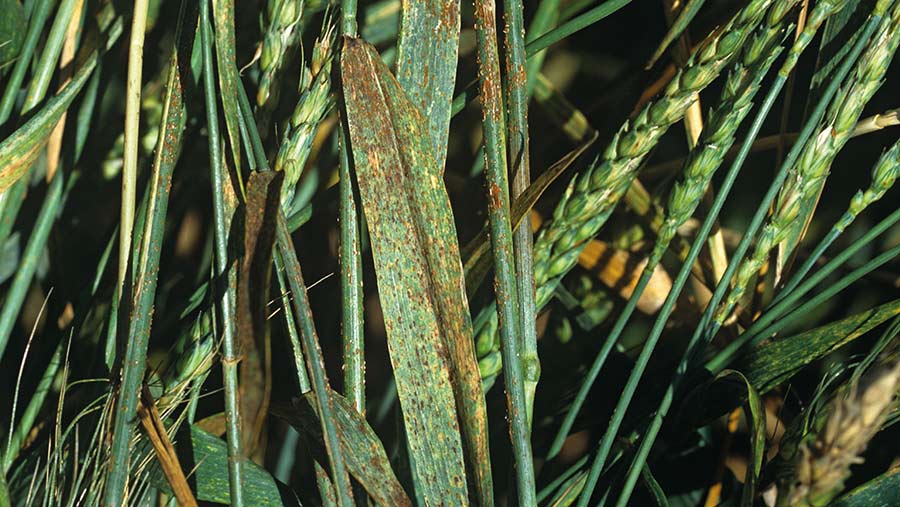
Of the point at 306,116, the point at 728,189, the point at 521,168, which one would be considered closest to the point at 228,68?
the point at 306,116

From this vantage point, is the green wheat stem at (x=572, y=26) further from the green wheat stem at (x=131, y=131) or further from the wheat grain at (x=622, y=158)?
the green wheat stem at (x=131, y=131)

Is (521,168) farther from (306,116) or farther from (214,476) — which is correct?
(214,476)

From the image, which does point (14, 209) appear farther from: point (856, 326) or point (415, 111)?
point (856, 326)

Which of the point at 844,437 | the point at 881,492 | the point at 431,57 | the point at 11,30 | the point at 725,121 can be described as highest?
the point at 11,30

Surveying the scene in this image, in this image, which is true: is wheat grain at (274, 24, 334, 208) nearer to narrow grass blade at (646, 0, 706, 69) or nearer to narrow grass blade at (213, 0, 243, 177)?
narrow grass blade at (213, 0, 243, 177)


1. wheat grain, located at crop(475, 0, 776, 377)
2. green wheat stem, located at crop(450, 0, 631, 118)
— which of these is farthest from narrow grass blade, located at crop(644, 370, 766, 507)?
green wheat stem, located at crop(450, 0, 631, 118)

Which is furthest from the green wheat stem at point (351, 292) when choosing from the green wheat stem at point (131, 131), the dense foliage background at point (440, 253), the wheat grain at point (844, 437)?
the wheat grain at point (844, 437)
